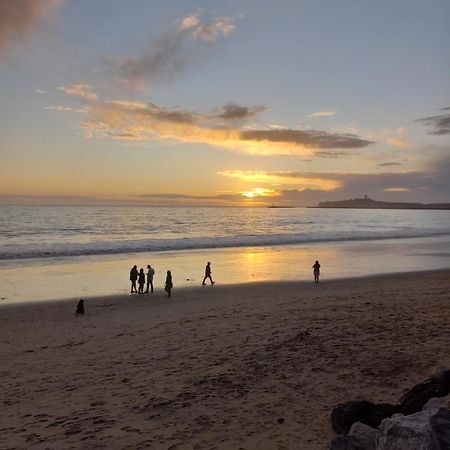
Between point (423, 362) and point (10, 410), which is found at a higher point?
point (423, 362)

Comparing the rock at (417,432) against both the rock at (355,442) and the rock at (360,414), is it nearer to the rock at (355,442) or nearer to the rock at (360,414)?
the rock at (355,442)

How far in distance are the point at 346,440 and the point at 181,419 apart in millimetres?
3177

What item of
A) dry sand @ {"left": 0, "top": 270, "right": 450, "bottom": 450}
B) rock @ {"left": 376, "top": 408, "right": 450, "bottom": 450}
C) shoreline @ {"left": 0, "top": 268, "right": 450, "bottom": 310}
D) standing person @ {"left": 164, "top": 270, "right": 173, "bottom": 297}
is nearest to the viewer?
rock @ {"left": 376, "top": 408, "right": 450, "bottom": 450}

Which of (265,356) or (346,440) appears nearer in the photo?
(346,440)

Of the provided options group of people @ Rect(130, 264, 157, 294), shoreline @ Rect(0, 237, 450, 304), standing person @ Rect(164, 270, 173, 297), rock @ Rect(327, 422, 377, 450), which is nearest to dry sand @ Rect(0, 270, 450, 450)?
rock @ Rect(327, 422, 377, 450)

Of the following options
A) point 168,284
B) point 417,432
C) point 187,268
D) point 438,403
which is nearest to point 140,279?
point 168,284

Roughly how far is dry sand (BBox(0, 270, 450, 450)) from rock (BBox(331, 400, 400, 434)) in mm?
305

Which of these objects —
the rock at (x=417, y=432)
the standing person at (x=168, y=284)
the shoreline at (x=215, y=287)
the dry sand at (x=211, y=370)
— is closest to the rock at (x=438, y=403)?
the rock at (x=417, y=432)

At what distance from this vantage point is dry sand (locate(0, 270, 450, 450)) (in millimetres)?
6980

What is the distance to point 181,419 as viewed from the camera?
24.0 ft

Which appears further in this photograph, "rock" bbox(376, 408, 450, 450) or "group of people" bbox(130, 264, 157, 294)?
"group of people" bbox(130, 264, 157, 294)

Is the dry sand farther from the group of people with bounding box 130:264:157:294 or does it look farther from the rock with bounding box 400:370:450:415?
the group of people with bounding box 130:264:157:294

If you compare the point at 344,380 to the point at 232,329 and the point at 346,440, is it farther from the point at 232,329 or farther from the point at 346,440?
the point at 232,329

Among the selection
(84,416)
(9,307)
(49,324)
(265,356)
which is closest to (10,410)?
(84,416)
